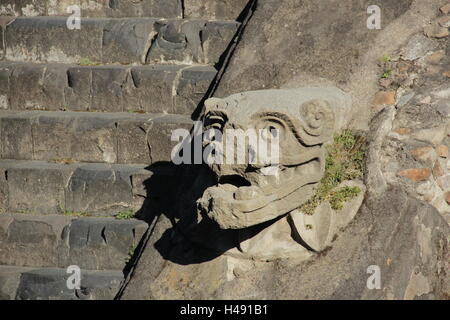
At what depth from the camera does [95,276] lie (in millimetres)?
5688

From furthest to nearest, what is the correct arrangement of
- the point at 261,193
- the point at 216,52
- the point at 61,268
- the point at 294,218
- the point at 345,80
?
the point at 216,52, the point at 61,268, the point at 345,80, the point at 294,218, the point at 261,193

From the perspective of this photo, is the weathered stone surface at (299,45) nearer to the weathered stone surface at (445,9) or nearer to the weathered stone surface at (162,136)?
the weathered stone surface at (445,9)

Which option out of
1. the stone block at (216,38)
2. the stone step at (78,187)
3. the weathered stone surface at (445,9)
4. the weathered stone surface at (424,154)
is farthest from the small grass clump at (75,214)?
the weathered stone surface at (445,9)

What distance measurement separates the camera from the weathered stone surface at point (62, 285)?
18.4 feet

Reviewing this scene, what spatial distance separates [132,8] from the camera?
710 centimetres

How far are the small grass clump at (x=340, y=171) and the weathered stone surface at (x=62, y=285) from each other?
4.85ft

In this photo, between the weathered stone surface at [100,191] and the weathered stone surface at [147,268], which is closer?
the weathered stone surface at [147,268]

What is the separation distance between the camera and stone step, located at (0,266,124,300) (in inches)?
221

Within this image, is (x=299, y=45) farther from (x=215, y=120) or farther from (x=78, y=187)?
(x=78, y=187)

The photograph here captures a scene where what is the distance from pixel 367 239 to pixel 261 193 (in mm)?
688

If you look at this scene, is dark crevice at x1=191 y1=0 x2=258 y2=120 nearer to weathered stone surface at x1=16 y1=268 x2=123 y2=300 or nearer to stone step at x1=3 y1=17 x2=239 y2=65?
stone step at x1=3 y1=17 x2=239 y2=65

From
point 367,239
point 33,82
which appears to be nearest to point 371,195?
point 367,239

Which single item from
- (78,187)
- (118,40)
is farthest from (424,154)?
(118,40)

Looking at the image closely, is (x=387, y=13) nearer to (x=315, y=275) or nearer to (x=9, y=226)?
(x=315, y=275)
